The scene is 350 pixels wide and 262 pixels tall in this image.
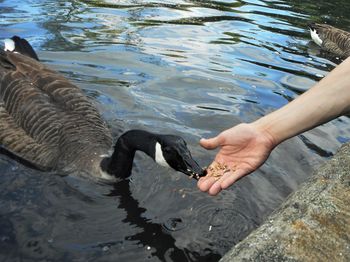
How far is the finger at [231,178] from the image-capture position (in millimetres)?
4070

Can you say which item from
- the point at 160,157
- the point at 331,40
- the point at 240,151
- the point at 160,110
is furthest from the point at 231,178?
the point at 331,40

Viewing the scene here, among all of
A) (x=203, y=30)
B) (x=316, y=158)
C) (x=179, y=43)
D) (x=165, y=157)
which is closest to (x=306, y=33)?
(x=203, y=30)

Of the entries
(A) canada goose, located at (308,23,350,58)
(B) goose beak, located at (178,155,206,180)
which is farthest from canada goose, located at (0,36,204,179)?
(A) canada goose, located at (308,23,350,58)

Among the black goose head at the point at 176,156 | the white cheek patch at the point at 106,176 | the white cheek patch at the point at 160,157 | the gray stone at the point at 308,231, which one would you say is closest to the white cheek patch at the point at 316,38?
the white cheek patch at the point at 106,176

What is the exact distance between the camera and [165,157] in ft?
17.1

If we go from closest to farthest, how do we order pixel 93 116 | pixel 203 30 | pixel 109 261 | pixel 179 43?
pixel 109 261, pixel 93 116, pixel 179 43, pixel 203 30

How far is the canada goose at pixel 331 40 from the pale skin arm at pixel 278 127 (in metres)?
11.4

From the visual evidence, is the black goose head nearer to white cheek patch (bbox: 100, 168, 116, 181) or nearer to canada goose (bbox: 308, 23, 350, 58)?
white cheek patch (bbox: 100, 168, 116, 181)

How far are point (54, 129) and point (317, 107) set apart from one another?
3.77 m

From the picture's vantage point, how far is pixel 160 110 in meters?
8.13

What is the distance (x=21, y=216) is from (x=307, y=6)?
18791mm

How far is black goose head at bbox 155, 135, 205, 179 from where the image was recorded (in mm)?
4797

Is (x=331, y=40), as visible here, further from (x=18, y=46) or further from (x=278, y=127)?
(x=278, y=127)

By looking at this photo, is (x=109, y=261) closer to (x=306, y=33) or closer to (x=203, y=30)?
(x=203, y=30)
